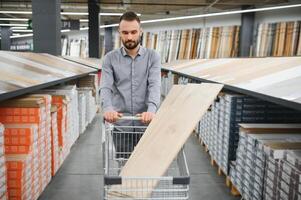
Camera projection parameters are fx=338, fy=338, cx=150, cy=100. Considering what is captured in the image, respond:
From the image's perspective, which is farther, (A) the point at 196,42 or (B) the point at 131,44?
(A) the point at 196,42

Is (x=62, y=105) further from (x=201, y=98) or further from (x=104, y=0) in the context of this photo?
(x=104, y=0)

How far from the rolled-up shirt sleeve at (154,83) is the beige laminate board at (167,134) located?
0.39 meters

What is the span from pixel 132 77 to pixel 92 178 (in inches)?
59.4

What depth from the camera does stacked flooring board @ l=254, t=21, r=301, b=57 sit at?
25.3ft

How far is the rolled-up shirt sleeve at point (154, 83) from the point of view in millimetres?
2282

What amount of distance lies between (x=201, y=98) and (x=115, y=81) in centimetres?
91

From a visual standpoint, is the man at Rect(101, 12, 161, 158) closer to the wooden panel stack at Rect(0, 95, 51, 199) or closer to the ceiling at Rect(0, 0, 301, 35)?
the wooden panel stack at Rect(0, 95, 51, 199)

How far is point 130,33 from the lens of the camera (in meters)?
2.16

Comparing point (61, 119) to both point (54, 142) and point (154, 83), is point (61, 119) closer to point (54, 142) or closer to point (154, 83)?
point (54, 142)

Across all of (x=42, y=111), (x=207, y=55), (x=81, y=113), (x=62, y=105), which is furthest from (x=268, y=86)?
(x=207, y=55)

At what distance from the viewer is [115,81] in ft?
7.92

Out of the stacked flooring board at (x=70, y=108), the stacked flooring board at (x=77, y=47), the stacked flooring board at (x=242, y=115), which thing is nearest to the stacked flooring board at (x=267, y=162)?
the stacked flooring board at (x=242, y=115)

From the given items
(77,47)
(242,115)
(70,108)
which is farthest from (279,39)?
(77,47)

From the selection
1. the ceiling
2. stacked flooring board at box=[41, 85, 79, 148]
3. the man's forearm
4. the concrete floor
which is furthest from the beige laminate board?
the ceiling
